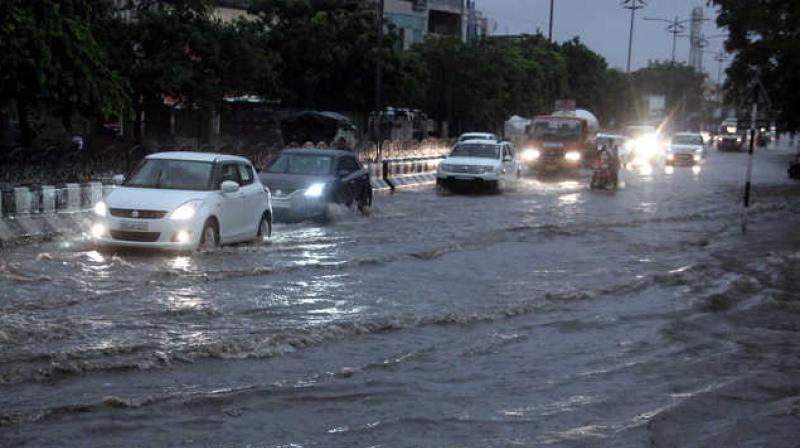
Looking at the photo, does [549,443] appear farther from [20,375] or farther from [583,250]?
[583,250]

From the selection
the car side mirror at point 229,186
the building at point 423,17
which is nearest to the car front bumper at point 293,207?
the car side mirror at point 229,186

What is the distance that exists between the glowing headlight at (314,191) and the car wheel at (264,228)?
3.21m

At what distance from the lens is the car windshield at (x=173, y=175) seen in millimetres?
16172

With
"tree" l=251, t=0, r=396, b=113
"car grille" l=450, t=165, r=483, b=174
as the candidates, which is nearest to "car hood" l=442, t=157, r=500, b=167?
"car grille" l=450, t=165, r=483, b=174

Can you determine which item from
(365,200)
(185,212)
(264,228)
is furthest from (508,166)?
(185,212)

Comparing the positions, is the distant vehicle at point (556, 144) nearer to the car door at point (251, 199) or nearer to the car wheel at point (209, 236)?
the car door at point (251, 199)

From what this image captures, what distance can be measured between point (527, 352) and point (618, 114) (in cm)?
10197

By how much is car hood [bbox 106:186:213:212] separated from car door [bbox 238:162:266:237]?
125cm

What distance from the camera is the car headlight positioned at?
15305mm

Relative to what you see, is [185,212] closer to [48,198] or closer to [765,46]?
[48,198]

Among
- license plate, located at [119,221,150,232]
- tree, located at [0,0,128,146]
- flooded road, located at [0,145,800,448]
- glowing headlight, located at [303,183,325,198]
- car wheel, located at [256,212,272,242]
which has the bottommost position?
flooded road, located at [0,145,800,448]

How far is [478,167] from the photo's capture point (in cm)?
3344

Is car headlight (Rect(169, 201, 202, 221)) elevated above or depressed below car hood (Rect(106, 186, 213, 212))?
below

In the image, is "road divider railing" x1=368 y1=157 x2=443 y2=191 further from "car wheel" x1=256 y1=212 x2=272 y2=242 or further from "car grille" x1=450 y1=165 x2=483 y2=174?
"car wheel" x1=256 y1=212 x2=272 y2=242
